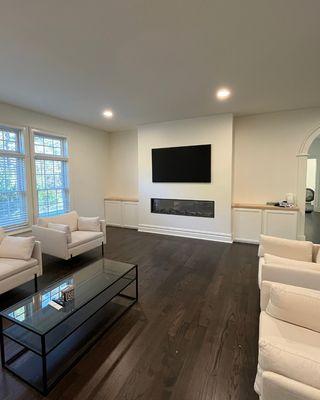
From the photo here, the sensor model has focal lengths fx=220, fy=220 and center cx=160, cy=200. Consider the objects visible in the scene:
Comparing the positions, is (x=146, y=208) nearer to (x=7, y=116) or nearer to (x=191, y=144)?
(x=191, y=144)

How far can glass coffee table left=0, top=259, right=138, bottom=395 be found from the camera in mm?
1643

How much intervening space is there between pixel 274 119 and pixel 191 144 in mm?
1789

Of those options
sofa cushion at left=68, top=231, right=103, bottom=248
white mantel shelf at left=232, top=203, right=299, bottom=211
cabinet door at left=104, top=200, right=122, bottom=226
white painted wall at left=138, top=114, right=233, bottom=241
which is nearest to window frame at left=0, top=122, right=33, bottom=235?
sofa cushion at left=68, top=231, right=103, bottom=248

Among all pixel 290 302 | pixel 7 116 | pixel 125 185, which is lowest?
pixel 290 302

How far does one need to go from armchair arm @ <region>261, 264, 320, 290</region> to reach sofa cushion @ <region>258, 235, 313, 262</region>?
537mm

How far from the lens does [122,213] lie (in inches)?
245

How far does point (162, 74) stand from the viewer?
9.36 feet

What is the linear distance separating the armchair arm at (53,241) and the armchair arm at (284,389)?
3.11m

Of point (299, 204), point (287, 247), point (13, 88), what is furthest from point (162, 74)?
point (299, 204)

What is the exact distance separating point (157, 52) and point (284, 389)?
2839 millimetres

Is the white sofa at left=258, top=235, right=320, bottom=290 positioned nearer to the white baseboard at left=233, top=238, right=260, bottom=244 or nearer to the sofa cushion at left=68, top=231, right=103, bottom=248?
the white baseboard at left=233, top=238, right=260, bottom=244

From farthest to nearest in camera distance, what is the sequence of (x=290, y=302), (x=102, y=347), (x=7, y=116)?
(x=7, y=116) < (x=102, y=347) < (x=290, y=302)

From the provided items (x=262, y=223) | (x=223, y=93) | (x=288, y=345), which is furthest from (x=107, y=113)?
(x=288, y=345)

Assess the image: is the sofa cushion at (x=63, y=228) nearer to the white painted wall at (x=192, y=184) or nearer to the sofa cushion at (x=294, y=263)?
the white painted wall at (x=192, y=184)
